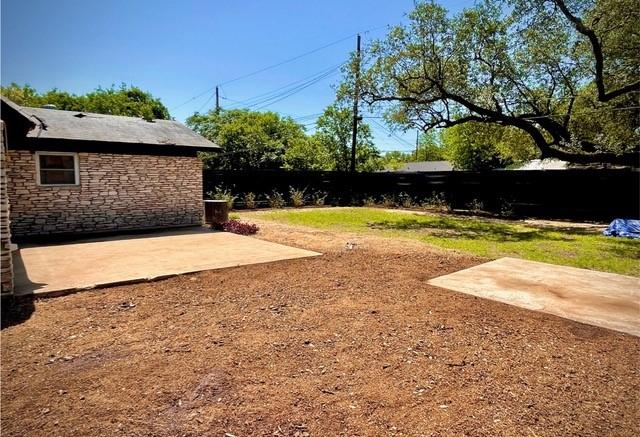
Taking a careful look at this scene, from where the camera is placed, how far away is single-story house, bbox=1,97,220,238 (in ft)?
29.0

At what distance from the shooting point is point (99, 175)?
32.1 feet

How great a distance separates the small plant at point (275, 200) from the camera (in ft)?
56.8

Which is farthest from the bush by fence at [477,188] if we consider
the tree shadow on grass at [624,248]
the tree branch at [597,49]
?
the tree shadow on grass at [624,248]

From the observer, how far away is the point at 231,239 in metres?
8.87

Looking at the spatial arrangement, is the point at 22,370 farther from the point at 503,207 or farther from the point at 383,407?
the point at 503,207

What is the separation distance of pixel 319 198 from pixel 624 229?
41.2 ft

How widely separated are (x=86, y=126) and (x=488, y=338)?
36.8ft

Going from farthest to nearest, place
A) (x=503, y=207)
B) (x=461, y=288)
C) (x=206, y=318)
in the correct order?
1. (x=503, y=207)
2. (x=461, y=288)
3. (x=206, y=318)

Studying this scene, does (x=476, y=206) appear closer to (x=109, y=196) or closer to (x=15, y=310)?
(x=109, y=196)

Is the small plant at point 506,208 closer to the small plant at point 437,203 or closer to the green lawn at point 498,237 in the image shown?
the green lawn at point 498,237

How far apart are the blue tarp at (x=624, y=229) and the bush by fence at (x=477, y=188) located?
2.74m

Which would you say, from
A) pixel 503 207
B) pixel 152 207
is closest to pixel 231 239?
pixel 152 207

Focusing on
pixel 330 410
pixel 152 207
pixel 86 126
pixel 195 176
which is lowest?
pixel 330 410

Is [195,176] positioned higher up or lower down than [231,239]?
higher up
